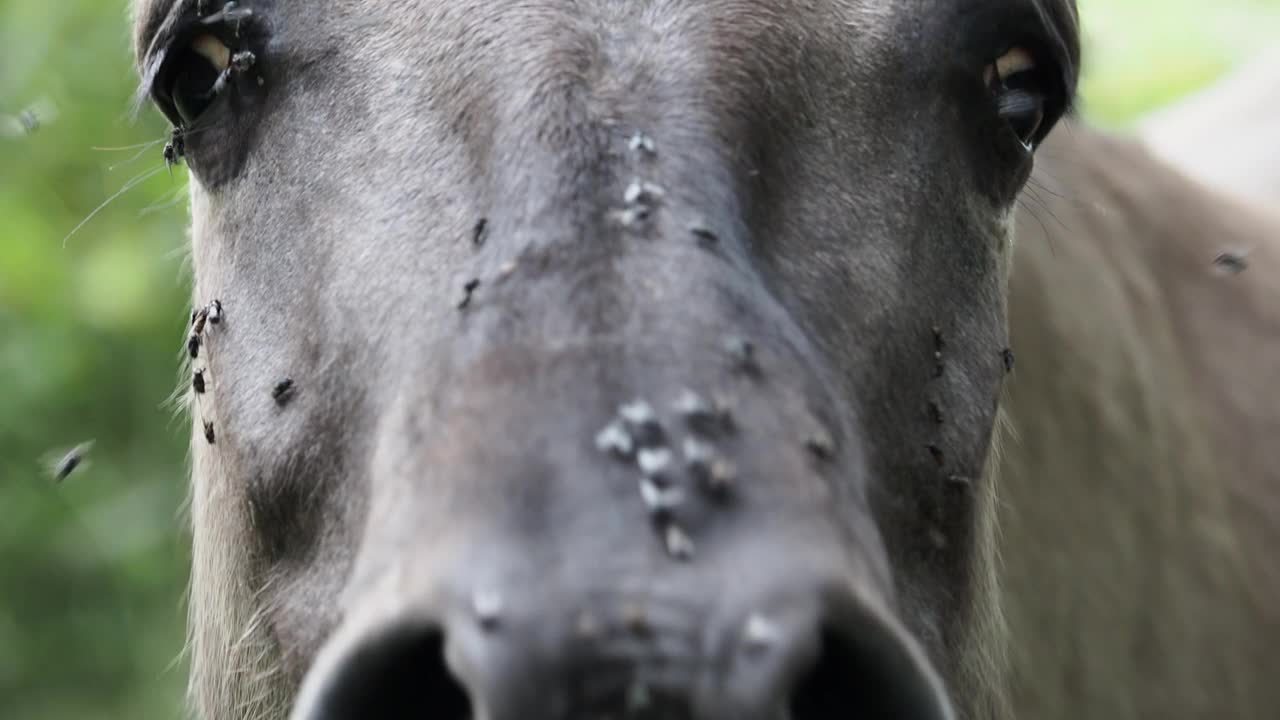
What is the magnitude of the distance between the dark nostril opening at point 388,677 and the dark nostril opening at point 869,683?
37cm

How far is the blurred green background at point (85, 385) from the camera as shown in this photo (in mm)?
4953

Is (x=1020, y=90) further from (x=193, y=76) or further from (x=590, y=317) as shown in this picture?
(x=193, y=76)

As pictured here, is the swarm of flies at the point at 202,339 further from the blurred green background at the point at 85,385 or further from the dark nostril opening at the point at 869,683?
the blurred green background at the point at 85,385

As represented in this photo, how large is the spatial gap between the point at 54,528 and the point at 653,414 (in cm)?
438

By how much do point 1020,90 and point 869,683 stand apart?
1.15m

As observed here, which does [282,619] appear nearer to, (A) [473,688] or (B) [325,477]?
(B) [325,477]

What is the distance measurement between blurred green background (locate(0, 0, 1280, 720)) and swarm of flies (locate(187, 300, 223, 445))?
2.63 metres

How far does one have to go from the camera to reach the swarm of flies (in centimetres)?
221

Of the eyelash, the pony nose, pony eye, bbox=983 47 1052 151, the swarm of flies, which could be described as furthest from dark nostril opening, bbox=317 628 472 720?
pony eye, bbox=983 47 1052 151

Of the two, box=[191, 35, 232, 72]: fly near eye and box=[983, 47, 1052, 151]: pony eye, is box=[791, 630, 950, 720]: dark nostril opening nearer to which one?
box=[983, 47, 1052, 151]: pony eye

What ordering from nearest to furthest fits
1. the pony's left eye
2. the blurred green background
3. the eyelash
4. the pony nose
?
the pony nose < the eyelash < the pony's left eye < the blurred green background

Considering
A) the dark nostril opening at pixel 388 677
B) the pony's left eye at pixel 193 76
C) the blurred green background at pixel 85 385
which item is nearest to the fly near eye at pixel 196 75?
the pony's left eye at pixel 193 76

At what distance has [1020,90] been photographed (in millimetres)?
2281

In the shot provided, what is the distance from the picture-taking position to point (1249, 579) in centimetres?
400
